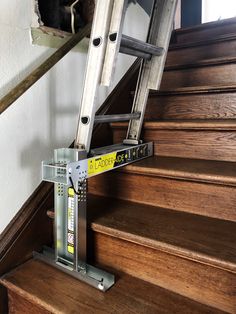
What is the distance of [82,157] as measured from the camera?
0.82 metres

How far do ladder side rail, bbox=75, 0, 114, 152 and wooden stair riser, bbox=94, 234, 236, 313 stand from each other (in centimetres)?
36

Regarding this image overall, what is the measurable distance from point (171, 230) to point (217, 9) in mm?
3126

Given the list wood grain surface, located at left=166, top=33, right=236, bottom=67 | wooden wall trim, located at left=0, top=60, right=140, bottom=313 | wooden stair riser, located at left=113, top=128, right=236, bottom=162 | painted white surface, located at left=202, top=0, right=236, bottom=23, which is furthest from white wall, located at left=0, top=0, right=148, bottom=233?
painted white surface, located at left=202, top=0, right=236, bottom=23

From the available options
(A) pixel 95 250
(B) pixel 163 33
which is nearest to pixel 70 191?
(A) pixel 95 250

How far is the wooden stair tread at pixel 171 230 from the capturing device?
731 mm

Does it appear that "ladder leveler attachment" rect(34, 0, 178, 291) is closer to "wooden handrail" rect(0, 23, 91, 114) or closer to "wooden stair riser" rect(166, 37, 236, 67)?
"wooden handrail" rect(0, 23, 91, 114)

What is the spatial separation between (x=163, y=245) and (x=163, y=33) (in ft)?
2.77

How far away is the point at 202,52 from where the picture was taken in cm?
167

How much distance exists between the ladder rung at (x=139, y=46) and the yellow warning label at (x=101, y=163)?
0.39 meters

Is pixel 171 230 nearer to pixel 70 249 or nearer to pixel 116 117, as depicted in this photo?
pixel 70 249

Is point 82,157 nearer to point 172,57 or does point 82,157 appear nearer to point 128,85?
point 128,85

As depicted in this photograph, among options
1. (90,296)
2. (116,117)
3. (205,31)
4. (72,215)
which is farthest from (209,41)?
(90,296)

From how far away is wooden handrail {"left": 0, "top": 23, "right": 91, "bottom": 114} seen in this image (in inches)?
34.5

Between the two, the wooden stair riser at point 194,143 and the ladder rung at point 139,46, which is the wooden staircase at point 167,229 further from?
the ladder rung at point 139,46
